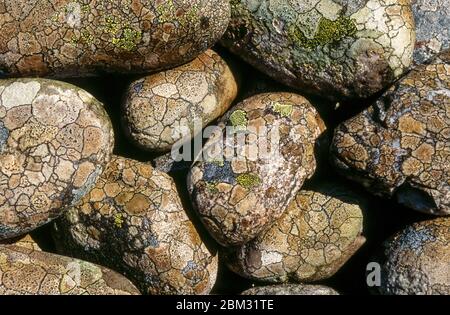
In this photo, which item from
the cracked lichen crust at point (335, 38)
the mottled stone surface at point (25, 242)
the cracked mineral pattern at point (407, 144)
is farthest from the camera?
the mottled stone surface at point (25, 242)

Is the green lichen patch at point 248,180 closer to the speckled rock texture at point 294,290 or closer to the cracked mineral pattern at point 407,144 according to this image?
the cracked mineral pattern at point 407,144

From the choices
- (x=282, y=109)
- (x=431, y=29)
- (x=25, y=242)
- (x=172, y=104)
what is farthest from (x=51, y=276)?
(x=431, y=29)

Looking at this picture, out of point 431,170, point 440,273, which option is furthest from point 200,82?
point 440,273

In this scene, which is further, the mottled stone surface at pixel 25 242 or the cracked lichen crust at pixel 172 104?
the mottled stone surface at pixel 25 242

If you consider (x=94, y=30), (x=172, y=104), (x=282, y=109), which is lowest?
(x=172, y=104)

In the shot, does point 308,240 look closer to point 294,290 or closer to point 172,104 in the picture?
point 294,290

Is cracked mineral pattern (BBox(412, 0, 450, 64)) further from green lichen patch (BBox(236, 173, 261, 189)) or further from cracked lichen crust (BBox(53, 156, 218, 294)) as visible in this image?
cracked lichen crust (BBox(53, 156, 218, 294))

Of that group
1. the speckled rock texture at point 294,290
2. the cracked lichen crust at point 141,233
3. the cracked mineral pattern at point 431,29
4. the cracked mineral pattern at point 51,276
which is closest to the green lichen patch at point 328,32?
the cracked mineral pattern at point 431,29
